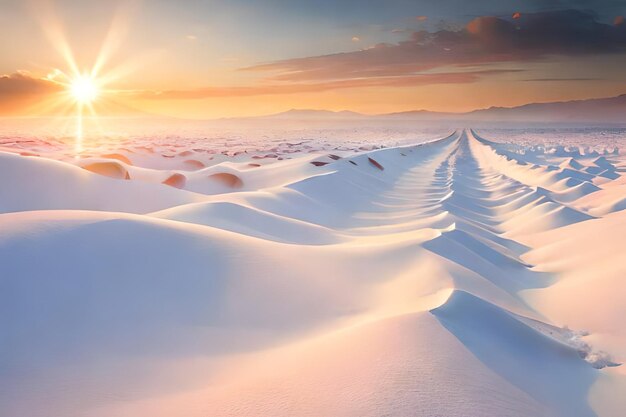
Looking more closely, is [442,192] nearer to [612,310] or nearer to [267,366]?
[612,310]

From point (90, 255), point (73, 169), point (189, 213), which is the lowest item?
point (90, 255)

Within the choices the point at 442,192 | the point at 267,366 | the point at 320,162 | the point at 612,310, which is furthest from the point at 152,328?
the point at 320,162

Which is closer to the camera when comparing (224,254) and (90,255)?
(90,255)

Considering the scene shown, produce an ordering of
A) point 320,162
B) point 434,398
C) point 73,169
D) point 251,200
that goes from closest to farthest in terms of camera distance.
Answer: point 434,398 → point 251,200 → point 73,169 → point 320,162

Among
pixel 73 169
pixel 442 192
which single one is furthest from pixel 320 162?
pixel 73 169

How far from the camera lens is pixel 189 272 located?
4988mm

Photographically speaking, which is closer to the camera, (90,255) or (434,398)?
(434,398)

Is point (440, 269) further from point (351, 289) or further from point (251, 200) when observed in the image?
point (251, 200)

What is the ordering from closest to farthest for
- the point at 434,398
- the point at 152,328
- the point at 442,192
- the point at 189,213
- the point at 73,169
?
the point at 434,398
the point at 152,328
the point at 189,213
the point at 73,169
the point at 442,192

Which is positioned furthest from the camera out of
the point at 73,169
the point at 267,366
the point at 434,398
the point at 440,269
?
the point at 73,169

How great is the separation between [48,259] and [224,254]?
1.93m

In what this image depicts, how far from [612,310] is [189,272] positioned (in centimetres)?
511

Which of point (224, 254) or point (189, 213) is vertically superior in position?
point (189, 213)

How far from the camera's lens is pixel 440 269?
5.91 meters
